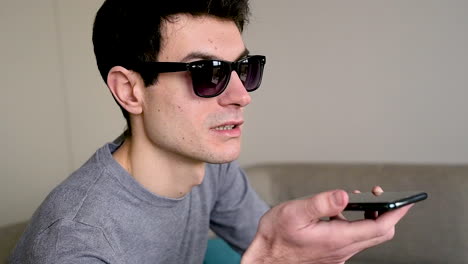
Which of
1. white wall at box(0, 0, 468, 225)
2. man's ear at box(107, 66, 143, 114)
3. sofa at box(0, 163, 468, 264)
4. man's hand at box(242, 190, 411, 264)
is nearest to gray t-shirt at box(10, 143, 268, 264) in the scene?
man's ear at box(107, 66, 143, 114)

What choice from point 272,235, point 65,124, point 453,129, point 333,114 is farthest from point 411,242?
point 65,124

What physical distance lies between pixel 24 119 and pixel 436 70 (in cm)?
202

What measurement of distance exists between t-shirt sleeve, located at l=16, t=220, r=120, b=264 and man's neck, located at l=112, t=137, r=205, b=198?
23cm

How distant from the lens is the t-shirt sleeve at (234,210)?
1593mm

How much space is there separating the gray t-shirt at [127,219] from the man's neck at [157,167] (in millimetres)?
34

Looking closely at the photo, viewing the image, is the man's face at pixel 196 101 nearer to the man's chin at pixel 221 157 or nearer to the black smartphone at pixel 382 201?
the man's chin at pixel 221 157

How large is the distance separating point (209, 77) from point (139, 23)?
0.80 feet

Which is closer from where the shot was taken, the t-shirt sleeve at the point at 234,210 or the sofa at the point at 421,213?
the t-shirt sleeve at the point at 234,210

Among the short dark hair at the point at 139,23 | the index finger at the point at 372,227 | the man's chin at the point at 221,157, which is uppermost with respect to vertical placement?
the short dark hair at the point at 139,23

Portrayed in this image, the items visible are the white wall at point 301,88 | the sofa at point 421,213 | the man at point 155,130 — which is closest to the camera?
the man at point 155,130

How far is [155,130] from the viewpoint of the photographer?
4.25 ft

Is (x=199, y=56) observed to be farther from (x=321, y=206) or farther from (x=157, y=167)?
(x=321, y=206)

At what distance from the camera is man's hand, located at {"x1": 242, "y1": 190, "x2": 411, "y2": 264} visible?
2.79 ft

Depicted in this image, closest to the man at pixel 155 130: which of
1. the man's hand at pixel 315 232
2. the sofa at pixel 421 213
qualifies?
the man's hand at pixel 315 232
